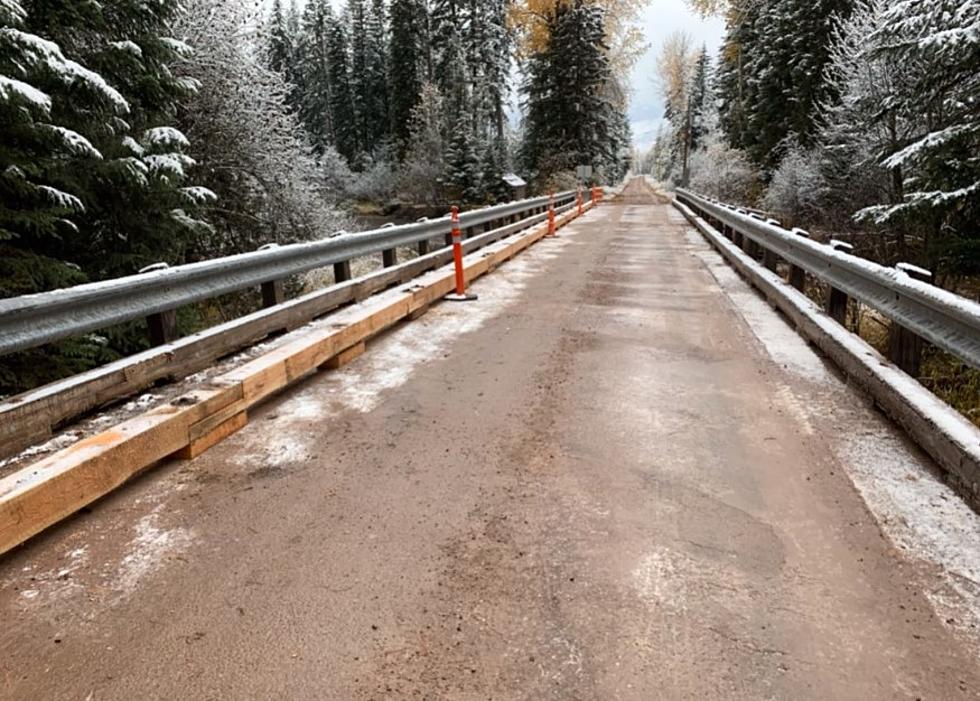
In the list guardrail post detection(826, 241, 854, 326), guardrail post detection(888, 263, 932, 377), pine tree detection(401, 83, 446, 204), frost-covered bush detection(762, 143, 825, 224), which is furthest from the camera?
pine tree detection(401, 83, 446, 204)

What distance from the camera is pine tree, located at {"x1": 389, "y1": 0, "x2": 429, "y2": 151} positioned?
5228 cm

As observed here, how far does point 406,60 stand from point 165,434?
5746 centimetres

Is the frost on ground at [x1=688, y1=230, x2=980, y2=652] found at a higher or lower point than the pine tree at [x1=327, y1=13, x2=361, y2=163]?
lower

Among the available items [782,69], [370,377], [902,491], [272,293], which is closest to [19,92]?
[272,293]

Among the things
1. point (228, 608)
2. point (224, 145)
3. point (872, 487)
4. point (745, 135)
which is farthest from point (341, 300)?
point (745, 135)

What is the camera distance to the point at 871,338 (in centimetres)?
814

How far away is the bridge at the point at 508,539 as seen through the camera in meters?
1.96

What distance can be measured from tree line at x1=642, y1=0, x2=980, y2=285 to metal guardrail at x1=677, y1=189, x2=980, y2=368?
380 cm

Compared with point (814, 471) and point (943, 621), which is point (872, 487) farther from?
point (943, 621)

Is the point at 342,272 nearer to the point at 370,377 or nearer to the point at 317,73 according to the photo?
the point at 370,377

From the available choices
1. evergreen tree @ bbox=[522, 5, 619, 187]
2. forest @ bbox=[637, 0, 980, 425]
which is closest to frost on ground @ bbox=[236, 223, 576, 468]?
forest @ bbox=[637, 0, 980, 425]

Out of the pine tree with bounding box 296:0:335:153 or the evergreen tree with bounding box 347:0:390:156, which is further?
the pine tree with bounding box 296:0:335:153

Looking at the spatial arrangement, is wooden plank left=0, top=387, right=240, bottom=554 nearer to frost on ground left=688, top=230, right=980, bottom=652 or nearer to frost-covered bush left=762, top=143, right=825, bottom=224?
frost on ground left=688, top=230, right=980, bottom=652

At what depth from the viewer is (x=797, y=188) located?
23281 mm
